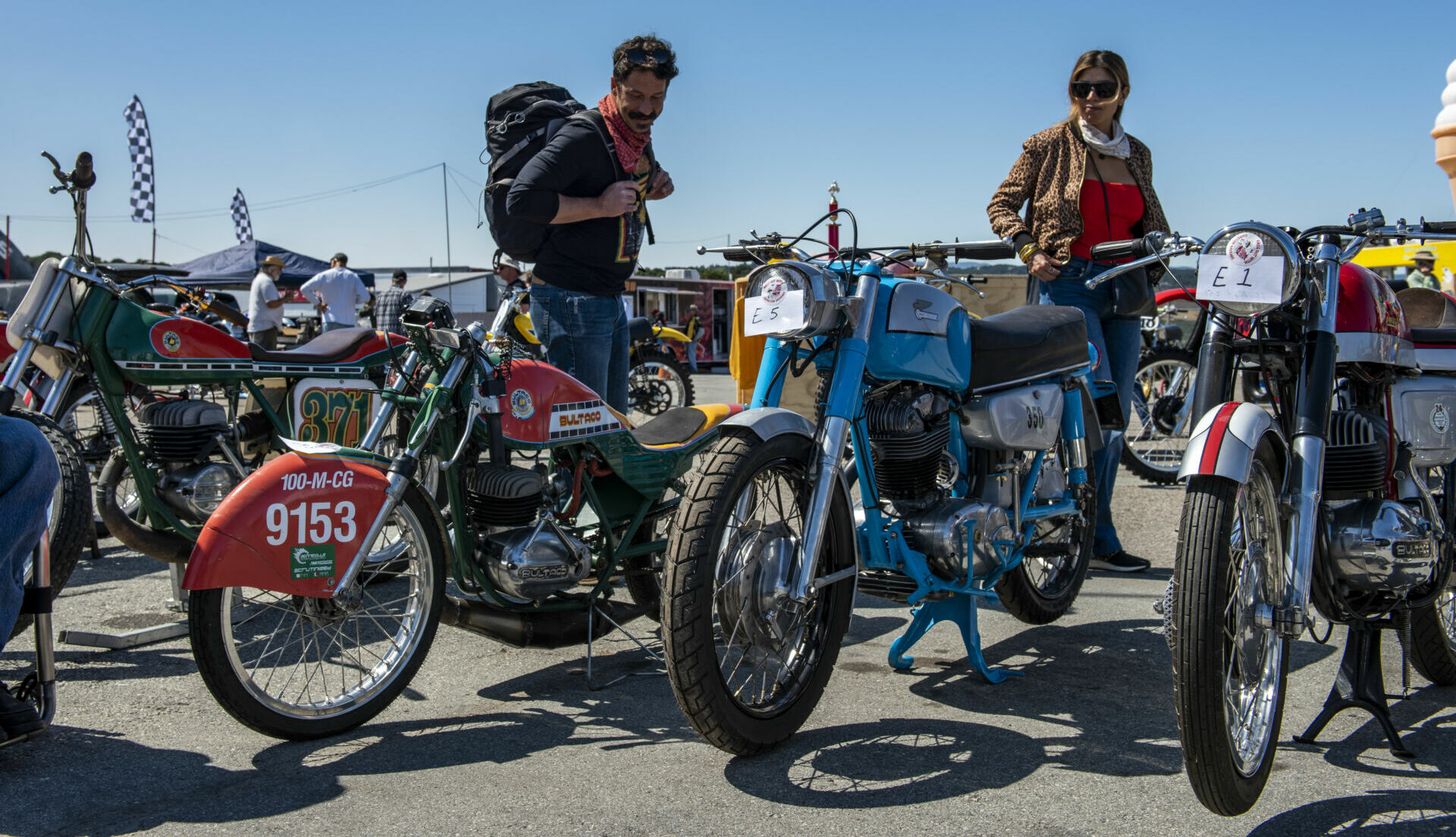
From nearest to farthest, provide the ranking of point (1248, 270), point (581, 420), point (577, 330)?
point (1248, 270) < point (581, 420) < point (577, 330)

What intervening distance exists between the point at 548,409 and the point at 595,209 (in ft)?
3.05

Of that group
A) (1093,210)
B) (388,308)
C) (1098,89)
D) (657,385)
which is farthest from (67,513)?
(388,308)

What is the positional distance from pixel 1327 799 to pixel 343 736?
2.32m

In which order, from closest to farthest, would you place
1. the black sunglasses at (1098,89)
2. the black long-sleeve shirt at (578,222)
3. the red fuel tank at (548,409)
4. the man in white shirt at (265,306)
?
1. the red fuel tank at (548,409)
2. the black long-sleeve shirt at (578,222)
3. the black sunglasses at (1098,89)
4. the man in white shirt at (265,306)

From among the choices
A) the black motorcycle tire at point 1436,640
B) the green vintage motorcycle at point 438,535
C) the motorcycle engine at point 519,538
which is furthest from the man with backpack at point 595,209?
the black motorcycle tire at point 1436,640

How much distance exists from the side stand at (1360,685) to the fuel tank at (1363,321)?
2.17ft

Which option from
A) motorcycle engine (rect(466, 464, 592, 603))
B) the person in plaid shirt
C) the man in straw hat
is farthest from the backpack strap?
the man in straw hat

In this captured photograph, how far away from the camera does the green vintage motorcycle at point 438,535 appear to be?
271 centimetres

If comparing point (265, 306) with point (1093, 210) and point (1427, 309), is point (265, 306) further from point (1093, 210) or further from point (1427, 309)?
point (1427, 309)

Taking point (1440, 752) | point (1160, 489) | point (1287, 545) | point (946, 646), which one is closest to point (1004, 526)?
point (946, 646)

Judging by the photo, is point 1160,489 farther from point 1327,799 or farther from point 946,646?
point 1327,799

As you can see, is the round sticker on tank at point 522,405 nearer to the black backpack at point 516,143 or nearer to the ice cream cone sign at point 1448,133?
the black backpack at point 516,143

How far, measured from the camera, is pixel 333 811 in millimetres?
2389

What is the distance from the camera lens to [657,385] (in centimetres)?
1233
